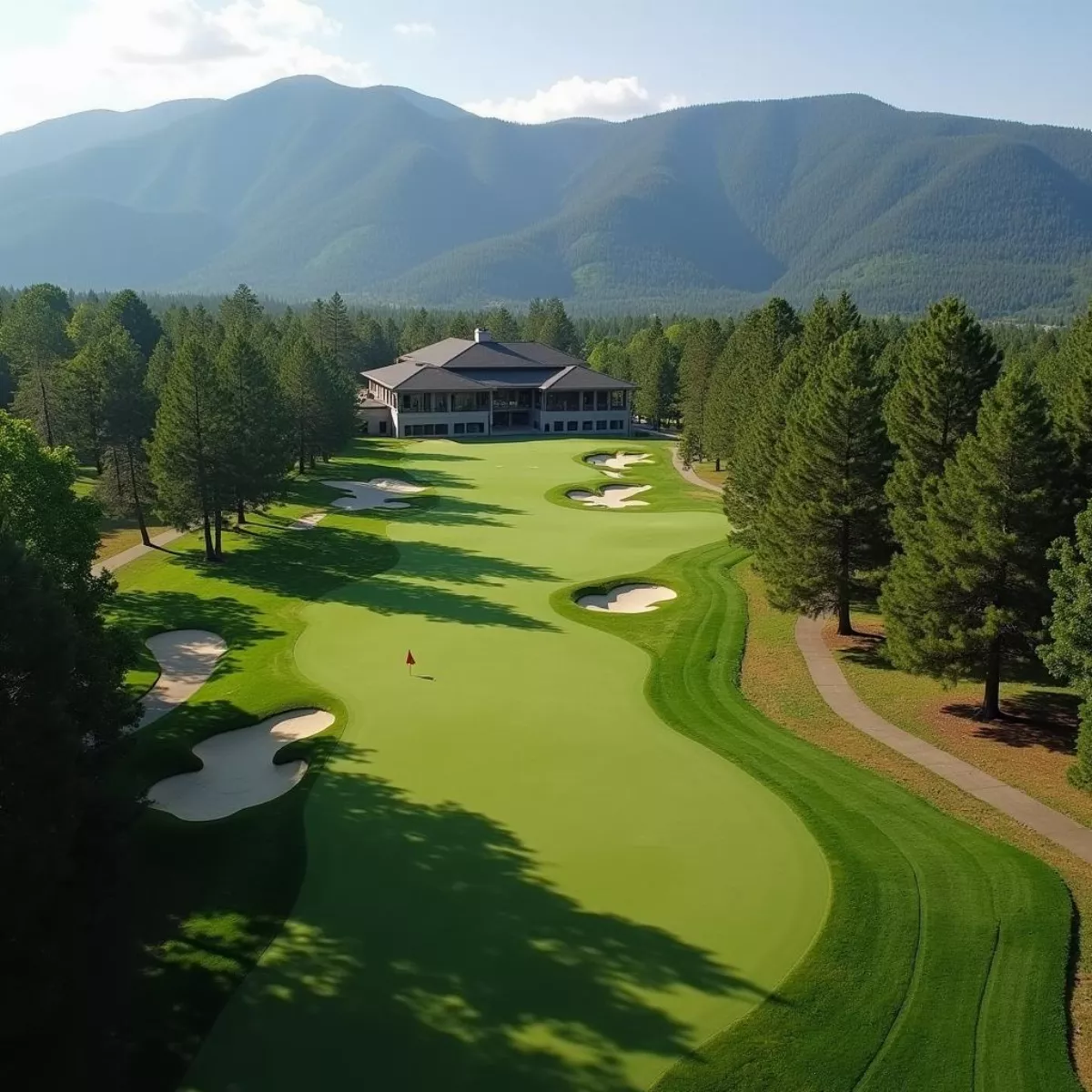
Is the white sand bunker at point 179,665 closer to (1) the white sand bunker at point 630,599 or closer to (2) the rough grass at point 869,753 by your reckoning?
(1) the white sand bunker at point 630,599

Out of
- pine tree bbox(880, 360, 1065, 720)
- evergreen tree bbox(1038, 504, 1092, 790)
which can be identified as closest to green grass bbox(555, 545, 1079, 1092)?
evergreen tree bbox(1038, 504, 1092, 790)

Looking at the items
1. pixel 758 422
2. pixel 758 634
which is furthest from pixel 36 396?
pixel 758 634

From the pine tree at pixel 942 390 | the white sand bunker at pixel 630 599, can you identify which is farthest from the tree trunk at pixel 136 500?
the pine tree at pixel 942 390

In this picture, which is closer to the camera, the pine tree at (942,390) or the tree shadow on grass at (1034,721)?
the tree shadow on grass at (1034,721)

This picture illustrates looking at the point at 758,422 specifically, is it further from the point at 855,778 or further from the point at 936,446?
the point at 855,778

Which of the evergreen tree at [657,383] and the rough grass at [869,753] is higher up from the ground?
the evergreen tree at [657,383]

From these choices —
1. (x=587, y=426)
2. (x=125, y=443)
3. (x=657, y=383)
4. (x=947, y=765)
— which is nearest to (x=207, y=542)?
(x=125, y=443)
